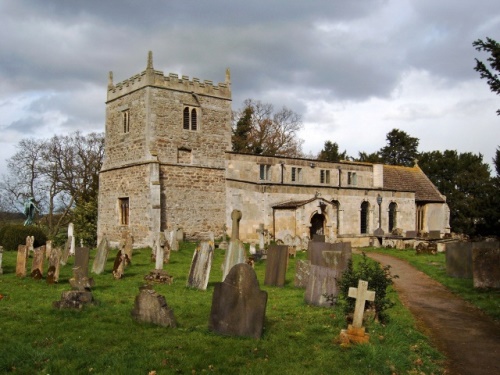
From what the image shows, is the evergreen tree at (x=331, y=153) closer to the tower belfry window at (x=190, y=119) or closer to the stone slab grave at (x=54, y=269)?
the tower belfry window at (x=190, y=119)

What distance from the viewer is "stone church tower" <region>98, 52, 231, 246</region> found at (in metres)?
30.0

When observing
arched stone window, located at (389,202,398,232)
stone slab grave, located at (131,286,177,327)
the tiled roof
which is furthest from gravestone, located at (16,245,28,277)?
the tiled roof

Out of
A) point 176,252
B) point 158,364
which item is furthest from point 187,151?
point 158,364

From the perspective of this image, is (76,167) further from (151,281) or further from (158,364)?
(158,364)

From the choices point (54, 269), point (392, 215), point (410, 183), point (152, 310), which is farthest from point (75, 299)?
point (410, 183)

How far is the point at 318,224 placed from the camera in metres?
33.9

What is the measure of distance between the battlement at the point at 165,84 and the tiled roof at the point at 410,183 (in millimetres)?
15383

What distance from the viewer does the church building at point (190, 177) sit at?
30141 millimetres

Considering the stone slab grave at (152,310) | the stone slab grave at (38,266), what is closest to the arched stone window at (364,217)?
the stone slab grave at (38,266)

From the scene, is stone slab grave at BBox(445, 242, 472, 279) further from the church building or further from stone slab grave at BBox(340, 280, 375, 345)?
the church building

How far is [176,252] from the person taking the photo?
79.5ft

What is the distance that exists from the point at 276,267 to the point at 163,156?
56.6ft

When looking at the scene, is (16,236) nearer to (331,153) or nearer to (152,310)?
(152,310)

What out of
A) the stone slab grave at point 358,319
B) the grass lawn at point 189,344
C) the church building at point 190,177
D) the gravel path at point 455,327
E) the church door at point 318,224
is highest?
the church building at point 190,177
